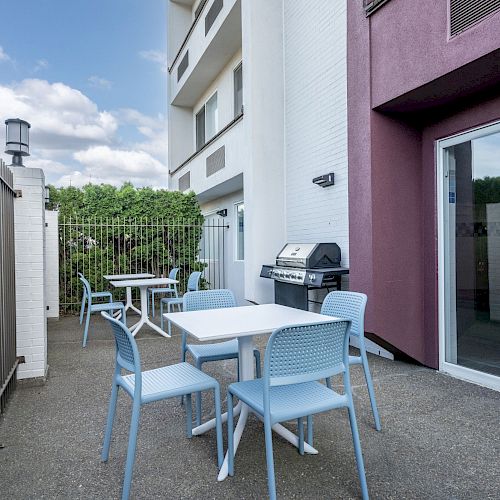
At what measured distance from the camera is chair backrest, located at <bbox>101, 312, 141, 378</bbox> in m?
2.25

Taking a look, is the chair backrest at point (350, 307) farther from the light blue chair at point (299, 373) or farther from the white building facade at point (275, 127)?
the white building facade at point (275, 127)

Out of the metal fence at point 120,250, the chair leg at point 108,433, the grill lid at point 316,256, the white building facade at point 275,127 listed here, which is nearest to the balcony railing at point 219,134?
the white building facade at point 275,127

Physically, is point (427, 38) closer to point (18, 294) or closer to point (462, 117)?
point (462, 117)

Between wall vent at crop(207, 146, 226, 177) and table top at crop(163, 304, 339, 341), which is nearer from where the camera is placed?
table top at crop(163, 304, 339, 341)

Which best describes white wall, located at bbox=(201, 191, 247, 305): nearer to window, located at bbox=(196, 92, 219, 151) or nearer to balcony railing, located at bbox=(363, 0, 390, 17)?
window, located at bbox=(196, 92, 219, 151)

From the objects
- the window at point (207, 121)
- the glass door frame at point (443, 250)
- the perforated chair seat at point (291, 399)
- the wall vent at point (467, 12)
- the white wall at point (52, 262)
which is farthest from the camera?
the window at point (207, 121)

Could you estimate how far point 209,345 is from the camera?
3.43 meters

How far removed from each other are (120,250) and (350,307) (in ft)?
23.0

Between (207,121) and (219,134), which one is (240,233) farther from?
(207,121)

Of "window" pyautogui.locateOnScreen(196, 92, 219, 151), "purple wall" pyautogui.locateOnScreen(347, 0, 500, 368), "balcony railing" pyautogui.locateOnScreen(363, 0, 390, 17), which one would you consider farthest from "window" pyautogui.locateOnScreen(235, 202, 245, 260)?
"balcony railing" pyautogui.locateOnScreen(363, 0, 390, 17)

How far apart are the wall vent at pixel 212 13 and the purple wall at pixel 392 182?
4.96 meters

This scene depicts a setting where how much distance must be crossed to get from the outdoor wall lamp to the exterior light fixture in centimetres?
364

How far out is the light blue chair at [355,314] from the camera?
3.03 m

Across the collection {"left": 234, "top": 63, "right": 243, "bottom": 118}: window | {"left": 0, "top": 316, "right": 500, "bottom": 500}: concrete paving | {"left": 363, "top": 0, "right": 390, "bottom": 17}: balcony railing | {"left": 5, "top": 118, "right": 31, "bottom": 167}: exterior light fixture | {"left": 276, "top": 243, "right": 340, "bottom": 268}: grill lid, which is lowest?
{"left": 0, "top": 316, "right": 500, "bottom": 500}: concrete paving
